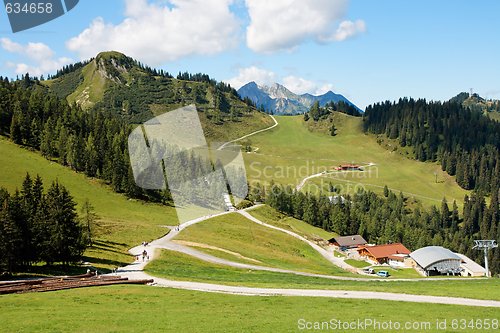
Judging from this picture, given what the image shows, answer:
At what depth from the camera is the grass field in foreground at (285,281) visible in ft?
123

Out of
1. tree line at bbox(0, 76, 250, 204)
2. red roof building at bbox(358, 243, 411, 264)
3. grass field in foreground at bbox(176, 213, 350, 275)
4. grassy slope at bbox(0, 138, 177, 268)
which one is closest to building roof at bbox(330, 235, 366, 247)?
red roof building at bbox(358, 243, 411, 264)

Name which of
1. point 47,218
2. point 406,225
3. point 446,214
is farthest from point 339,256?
point 446,214

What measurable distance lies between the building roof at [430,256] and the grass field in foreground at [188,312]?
8213 cm

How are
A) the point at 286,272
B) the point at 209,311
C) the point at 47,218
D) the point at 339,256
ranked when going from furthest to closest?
the point at 339,256 < the point at 286,272 < the point at 47,218 < the point at 209,311

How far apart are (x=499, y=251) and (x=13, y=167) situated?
542 feet

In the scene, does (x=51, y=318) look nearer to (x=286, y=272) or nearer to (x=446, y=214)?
(x=286, y=272)

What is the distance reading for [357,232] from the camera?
151000mm

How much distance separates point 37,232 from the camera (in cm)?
4847

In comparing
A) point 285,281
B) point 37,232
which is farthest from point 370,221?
point 37,232

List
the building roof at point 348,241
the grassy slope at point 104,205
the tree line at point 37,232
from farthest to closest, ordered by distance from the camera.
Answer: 1. the building roof at point 348,241
2. the grassy slope at point 104,205
3. the tree line at point 37,232

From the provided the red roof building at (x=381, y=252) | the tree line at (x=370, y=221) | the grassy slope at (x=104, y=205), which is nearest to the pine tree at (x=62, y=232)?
the grassy slope at (x=104, y=205)

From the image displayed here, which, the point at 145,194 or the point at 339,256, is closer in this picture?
the point at 339,256

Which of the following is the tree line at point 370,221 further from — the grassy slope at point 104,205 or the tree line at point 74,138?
the grassy slope at point 104,205

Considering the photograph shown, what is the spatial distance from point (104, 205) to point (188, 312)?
80.1 meters
